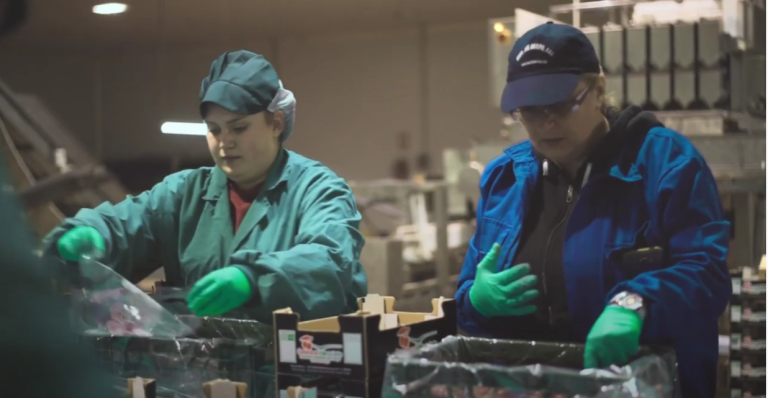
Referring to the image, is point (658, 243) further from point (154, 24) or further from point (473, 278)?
point (154, 24)

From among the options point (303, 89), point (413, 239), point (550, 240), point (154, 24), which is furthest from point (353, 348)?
point (413, 239)

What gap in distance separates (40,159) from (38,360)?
5.83ft

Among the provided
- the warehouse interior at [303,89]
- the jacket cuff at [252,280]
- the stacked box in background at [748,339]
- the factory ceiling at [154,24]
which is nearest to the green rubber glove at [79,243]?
the warehouse interior at [303,89]

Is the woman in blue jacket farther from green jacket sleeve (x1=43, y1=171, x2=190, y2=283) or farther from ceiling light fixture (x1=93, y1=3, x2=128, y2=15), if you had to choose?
ceiling light fixture (x1=93, y1=3, x2=128, y2=15)

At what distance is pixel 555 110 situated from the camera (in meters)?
1.58

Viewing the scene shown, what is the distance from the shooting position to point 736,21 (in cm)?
291

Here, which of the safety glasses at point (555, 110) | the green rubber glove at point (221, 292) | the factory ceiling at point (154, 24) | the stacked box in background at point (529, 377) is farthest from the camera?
the factory ceiling at point (154, 24)

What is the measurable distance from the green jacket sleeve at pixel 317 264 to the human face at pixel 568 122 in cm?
46

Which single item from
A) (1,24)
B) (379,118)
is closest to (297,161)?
(1,24)

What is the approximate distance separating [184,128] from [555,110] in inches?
44.8

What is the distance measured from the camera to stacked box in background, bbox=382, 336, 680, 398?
1.27 m

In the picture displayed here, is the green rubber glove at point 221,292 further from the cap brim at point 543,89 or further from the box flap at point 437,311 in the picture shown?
the cap brim at point 543,89

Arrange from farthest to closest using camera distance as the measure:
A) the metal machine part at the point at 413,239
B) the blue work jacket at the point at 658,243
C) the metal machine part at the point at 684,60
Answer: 1. the metal machine part at the point at 413,239
2. the metal machine part at the point at 684,60
3. the blue work jacket at the point at 658,243

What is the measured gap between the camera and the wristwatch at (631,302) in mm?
1416
